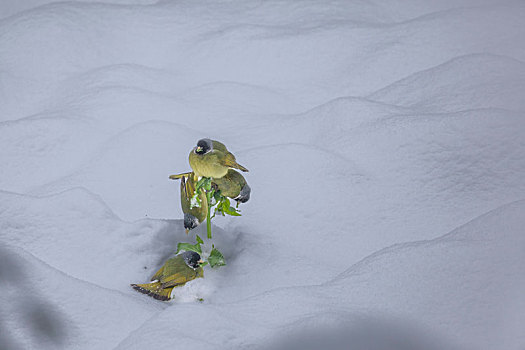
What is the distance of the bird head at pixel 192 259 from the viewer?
1.59m

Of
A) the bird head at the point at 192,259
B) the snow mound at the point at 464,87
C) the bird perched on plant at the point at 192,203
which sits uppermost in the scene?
the snow mound at the point at 464,87

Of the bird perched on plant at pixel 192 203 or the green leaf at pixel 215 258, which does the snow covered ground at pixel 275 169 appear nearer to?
the green leaf at pixel 215 258

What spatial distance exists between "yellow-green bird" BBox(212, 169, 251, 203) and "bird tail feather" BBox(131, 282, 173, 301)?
1.07 ft

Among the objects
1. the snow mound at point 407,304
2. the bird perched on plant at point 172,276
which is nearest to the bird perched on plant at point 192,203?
the bird perched on plant at point 172,276

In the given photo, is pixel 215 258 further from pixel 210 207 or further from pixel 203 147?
pixel 203 147

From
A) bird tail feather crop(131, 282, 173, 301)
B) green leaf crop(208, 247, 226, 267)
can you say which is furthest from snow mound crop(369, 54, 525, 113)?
bird tail feather crop(131, 282, 173, 301)

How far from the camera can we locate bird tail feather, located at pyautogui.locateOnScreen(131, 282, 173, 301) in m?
1.57

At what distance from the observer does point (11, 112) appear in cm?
255

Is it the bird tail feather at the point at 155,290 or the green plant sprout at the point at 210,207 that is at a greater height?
the green plant sprout at the point at 210,207

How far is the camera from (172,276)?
156 centimetres

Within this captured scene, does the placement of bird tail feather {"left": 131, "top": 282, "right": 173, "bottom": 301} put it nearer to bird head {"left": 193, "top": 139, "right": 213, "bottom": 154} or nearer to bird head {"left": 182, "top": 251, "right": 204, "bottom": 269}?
bird head {"left": 182, "top": 251, "right": 204, "bottom": 269}

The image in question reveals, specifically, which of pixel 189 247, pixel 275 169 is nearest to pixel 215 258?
pixel 189 247

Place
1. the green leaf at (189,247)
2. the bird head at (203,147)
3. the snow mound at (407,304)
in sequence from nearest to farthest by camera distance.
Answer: the snow mound at (407,304) → the bird head at (203,147) → the green leaf at (189,247)

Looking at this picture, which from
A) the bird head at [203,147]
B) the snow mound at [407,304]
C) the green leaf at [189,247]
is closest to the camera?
the snow mound at [407,304]
